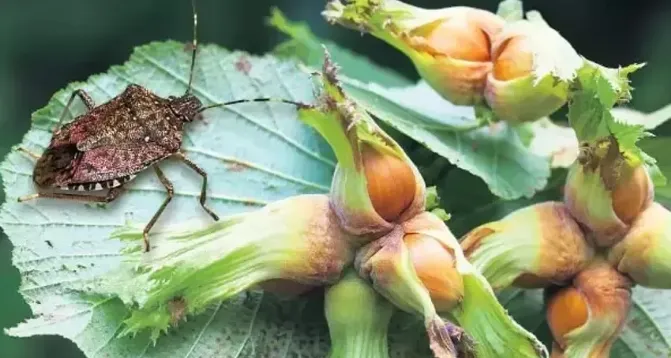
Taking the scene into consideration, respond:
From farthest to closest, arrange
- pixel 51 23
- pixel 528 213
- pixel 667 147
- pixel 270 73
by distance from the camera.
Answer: pixel 51 23
pixel 270 73
pixel 667 147
pixel 528 213

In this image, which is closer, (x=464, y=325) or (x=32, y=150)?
(x=464, y=325)

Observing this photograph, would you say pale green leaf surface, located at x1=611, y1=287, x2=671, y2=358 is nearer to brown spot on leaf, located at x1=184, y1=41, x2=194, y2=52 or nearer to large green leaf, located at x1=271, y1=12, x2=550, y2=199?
large green leaf, located at x1=271, y1=12, x2=550, y2=199

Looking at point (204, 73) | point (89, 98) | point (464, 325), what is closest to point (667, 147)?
point (464, 325)

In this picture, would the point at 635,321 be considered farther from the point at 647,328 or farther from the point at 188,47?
the point at 188,47

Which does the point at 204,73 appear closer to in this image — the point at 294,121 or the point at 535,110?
the point at 294,121

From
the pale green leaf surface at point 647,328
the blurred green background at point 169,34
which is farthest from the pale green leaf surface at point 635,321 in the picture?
the blurred green background at point 169,34
